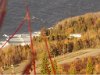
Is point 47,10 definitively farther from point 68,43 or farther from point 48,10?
point 68,43

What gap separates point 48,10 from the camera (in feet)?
46.3

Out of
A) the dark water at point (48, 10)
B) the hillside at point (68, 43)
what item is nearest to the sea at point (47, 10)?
the dark water at point (48, 10)

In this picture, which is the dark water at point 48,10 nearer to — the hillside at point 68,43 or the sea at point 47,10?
the sea at point 47,10

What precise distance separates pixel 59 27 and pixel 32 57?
10380 millimetres

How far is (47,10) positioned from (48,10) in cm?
6

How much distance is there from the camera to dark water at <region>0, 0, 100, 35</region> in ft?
41.4

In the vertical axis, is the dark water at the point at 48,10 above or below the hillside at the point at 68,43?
above

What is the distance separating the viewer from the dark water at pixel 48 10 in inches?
497

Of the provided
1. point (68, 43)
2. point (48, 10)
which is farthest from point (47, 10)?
point (68, 43)

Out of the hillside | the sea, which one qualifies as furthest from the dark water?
the hillside

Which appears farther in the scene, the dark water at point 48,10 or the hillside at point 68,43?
the dark water at point 48,10

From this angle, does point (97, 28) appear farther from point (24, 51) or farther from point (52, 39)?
point (24, 51)

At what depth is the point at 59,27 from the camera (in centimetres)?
1088

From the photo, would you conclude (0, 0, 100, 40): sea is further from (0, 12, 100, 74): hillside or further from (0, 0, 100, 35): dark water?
(0, 12, 100, 74): hillside
